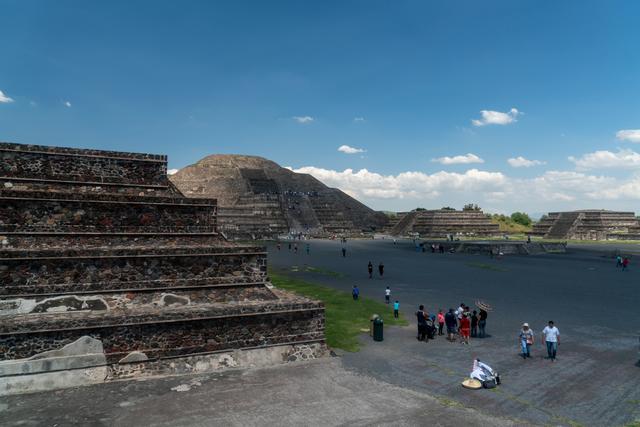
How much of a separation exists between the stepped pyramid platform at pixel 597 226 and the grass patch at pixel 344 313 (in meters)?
63.4

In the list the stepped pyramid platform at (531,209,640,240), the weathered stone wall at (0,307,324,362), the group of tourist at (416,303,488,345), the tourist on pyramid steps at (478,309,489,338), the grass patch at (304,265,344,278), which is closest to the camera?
the weathered stone wall at (0,307,324,362)

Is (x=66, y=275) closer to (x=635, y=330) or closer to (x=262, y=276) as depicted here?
(x=262, y=276)

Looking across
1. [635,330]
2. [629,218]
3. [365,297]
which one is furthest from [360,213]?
[635,330]

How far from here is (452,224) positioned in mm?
74875

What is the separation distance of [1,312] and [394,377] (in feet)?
31.9

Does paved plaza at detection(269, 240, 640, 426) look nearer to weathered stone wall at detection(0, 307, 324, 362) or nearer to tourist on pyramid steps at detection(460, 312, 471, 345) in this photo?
tourist on pyramid steps at detection(460, 312, 471, 345)

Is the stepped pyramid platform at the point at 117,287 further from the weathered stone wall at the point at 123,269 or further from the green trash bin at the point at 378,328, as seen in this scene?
the green trash bin at the point at 378,328

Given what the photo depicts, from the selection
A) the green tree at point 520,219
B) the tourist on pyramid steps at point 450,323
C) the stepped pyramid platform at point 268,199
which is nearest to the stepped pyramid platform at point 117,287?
the tourist on pyramid steps at point 450,323

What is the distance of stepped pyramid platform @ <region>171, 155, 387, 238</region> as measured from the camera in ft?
245

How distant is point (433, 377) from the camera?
10.8 meters

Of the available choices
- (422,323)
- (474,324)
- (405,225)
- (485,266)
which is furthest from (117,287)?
(405,225)

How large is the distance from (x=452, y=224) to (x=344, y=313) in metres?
61.2

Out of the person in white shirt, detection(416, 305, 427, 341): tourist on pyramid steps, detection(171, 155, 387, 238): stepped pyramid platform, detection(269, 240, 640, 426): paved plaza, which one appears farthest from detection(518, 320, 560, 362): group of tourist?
detection(171, 155, 387, 238): stepped pyramid platform

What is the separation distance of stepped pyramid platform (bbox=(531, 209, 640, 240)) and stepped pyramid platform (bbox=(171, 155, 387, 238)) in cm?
3428
